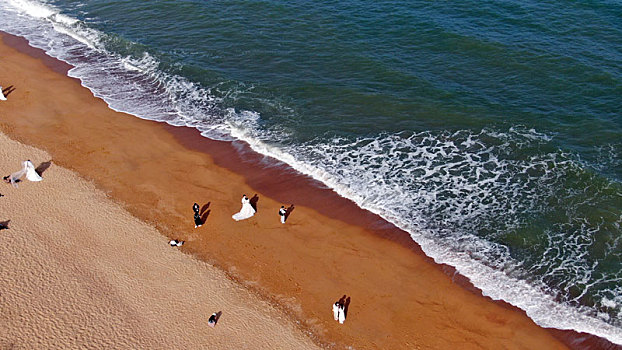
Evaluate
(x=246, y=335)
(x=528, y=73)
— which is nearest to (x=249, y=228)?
(x=246, y=335)

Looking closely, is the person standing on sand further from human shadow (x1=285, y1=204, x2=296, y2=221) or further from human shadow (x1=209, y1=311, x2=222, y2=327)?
human shadow (x1=285, y1=204, x2=296, y2=221)

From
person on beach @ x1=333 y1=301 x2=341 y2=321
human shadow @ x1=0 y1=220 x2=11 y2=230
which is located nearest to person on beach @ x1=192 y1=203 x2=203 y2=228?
person on beach @ x1=333 y1=301 x2=341 y2=321

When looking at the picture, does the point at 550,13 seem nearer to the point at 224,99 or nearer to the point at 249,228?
the point at 224,99

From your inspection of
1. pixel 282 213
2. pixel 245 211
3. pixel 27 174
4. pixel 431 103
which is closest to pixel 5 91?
pixel 27 174

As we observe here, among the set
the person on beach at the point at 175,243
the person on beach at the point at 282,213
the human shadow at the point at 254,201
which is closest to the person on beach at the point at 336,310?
the person on beach at the point at 282,213

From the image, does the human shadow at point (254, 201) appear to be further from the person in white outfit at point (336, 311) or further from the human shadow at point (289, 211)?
the person in white outfit at point (336, 311)
